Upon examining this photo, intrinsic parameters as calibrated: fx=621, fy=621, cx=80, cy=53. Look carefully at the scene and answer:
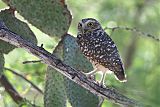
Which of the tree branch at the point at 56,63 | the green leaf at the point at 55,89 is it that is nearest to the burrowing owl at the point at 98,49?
the green leaf at the point at 55,89

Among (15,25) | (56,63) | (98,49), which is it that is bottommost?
(56,63)

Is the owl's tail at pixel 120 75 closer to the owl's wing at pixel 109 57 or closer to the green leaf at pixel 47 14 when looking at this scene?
the owl's wing at pixel 109 57

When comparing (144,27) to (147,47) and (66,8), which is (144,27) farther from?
(66,8)

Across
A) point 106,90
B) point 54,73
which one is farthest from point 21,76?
point 106,90

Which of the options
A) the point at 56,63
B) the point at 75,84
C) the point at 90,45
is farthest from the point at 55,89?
the point at 56,63

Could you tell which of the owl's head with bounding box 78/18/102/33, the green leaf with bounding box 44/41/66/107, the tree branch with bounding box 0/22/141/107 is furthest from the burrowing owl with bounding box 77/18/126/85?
the tree branch with bounding box 0/22/141/107

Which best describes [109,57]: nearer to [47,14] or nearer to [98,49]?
[98,49]
